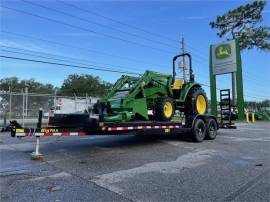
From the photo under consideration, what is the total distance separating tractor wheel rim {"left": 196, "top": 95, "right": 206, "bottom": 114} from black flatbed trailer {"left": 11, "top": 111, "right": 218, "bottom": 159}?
11.6 inches

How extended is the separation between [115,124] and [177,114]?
12.0ft

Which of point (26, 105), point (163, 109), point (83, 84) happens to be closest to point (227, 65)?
point (26, 105)

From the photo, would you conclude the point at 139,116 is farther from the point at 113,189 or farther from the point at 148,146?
the point at 113,189

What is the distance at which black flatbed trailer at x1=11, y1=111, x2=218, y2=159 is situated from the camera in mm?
7297

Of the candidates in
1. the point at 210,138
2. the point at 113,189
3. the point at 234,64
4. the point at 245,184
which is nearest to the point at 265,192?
the point at 245,184

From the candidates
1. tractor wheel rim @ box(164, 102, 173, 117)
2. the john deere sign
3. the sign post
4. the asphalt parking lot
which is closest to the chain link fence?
tractor wheel rim @ box(164, 102, 173, 117)

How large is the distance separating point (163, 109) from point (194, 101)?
78.6 inches

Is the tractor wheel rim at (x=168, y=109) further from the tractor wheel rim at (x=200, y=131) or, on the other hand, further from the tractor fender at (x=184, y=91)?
the tractor wheel rim at (x=200, y=131)

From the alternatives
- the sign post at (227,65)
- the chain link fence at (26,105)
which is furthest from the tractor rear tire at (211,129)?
the sign post at (227,65)

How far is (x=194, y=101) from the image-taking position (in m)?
11.0

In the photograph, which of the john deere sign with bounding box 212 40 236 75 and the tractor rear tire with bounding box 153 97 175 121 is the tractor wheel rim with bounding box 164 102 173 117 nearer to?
the tractor rear tire with bounding box 153 97 175 121

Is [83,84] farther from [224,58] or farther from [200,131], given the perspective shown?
[200,131]

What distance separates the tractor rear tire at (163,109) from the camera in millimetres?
9523

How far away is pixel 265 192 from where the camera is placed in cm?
485
